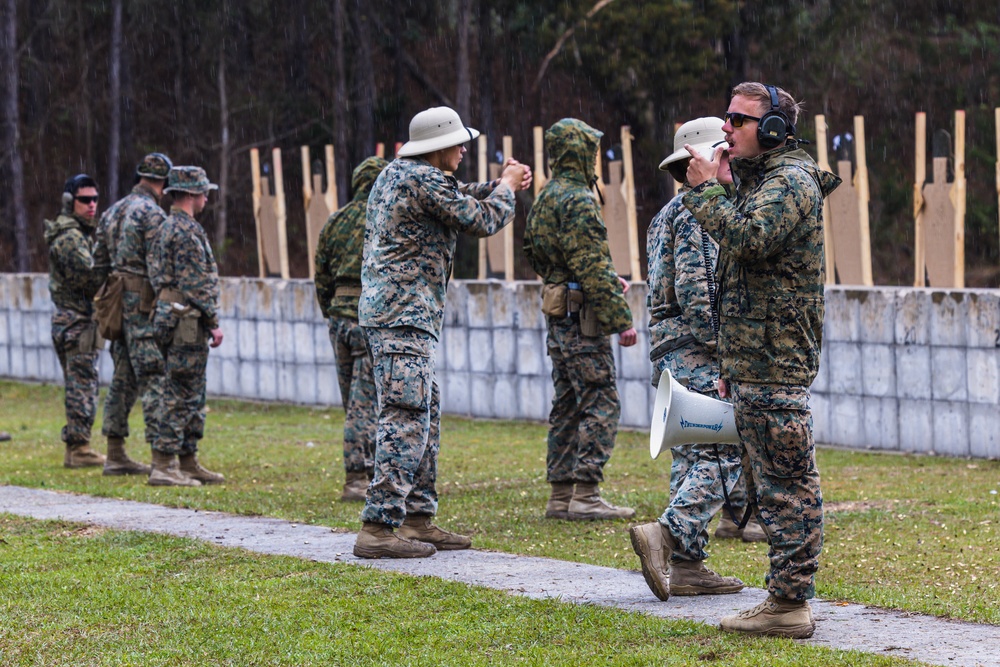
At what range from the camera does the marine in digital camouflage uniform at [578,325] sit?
8766 mm

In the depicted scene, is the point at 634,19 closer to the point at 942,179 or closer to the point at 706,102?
the point at 706,102

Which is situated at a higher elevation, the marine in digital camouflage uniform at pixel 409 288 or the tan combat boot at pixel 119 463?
the marine in digital camouflage uniform at pixel 409 288

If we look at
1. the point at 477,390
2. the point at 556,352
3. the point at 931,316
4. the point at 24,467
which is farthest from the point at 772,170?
the point at 477,390

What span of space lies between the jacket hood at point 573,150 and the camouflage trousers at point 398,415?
183 centimetres

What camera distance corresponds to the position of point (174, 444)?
35.1ft

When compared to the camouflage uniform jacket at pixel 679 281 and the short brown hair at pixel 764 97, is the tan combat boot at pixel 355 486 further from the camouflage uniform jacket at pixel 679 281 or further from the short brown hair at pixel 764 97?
the short brown hair at pixel 764 97

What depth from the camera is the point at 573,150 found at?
8.84 metres

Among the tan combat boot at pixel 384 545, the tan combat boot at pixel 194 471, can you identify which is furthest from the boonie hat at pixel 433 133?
the tan combat boot at pixel 194 471

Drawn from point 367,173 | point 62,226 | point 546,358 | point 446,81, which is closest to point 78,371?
point 62,226

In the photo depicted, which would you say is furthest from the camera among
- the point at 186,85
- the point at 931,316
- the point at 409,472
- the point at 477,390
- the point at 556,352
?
the point at 186,85

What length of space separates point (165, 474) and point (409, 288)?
3.96 metres

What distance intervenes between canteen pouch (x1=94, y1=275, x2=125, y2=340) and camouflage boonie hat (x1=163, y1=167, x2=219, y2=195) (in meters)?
0.87

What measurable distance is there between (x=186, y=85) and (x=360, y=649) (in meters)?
33.4

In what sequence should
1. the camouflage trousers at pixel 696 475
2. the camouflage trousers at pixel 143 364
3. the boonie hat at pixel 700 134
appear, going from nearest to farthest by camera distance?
the camouflage trousers at pixel 696 475
the boonie hat at pixel 700 134
the camouflage trousers at pixel 143 364
